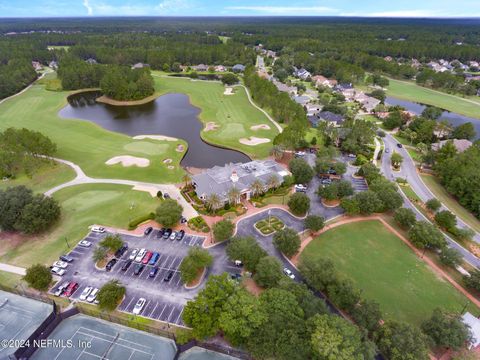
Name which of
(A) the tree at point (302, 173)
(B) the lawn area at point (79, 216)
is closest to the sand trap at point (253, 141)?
(A) the tree at point (302, 173)

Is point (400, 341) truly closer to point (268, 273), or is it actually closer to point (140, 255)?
point (268, 273)

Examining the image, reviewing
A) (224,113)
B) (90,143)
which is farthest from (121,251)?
(224,113)

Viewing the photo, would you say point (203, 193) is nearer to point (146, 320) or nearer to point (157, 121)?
point (146, 320)

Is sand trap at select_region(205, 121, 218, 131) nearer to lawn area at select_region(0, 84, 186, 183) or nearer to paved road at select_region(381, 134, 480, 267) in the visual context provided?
lawn area at select_region(0, 84, 186, 183)

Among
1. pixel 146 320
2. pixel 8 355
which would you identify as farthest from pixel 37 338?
pixel 146 320

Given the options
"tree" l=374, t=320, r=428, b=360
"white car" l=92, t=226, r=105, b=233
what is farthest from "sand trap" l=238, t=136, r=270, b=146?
"tree" l=374, t=320, r=428, b=360

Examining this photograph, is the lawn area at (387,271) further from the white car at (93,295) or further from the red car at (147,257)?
the white car at (93,295)
